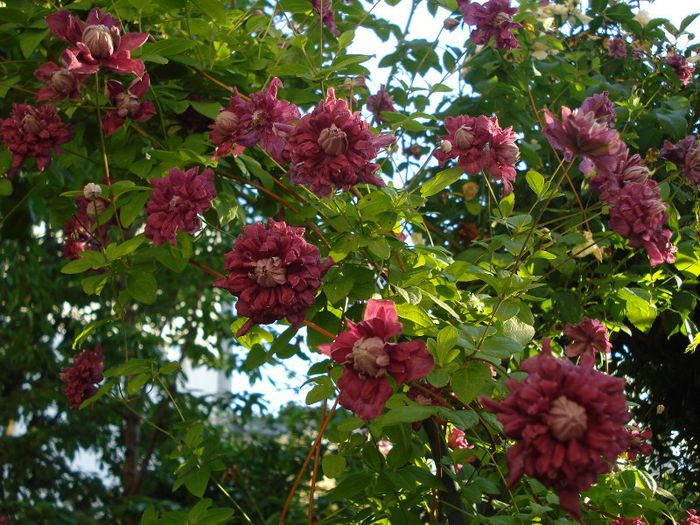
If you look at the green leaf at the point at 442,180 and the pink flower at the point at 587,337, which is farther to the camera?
the pink flower at the point at 587,337

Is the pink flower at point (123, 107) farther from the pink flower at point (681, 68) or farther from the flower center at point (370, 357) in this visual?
the pink flower at point (681, 68)

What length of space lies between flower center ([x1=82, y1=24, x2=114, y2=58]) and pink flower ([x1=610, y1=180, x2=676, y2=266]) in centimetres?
63

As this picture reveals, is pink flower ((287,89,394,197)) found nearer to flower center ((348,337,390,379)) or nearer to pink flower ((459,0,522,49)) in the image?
flower center ((348,337,390,379))

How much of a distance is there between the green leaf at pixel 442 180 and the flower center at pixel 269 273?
0.24 meters

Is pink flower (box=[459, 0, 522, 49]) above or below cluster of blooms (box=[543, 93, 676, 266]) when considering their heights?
above

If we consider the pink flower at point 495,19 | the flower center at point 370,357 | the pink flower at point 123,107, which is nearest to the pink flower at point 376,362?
the flower center at point 370,357

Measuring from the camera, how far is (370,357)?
0.72 meters

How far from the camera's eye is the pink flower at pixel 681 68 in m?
1.58

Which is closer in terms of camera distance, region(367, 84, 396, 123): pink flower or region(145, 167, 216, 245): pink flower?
region(145, 167, 216, 245): pink flower

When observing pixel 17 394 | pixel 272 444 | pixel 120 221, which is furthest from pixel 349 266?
pixel 17 394

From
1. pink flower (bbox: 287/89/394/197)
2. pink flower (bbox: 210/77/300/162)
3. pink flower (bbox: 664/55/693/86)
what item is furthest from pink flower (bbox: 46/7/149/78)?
pink flower (bbox: 664/55/693/86)

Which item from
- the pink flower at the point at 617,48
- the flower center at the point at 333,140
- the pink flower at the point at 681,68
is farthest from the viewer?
the pink flower at the point at 617,48

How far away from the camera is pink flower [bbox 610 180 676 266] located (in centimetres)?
91

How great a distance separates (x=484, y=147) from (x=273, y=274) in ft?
1.06
